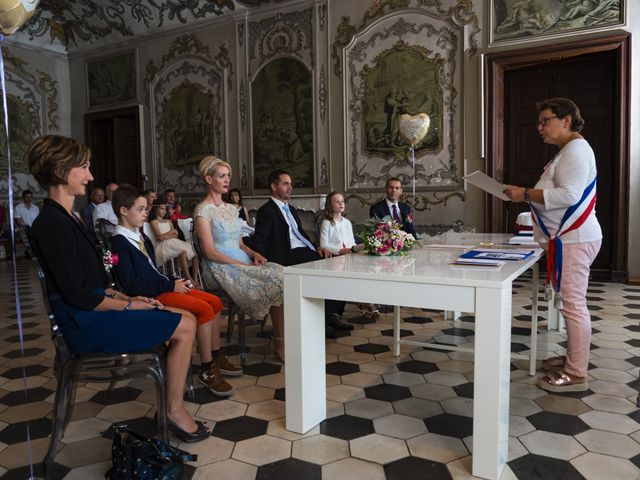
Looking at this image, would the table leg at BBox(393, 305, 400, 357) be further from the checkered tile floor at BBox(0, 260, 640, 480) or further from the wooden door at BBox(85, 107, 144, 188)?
the wooden door at BBox(85, 107, 144, 188)

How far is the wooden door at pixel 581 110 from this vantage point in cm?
731

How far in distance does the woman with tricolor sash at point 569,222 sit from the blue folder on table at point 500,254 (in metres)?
0.21

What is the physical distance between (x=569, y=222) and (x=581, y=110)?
526 cm

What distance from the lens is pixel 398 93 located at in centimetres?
799

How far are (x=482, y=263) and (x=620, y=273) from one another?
5308mm

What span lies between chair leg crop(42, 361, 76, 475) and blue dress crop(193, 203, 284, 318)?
142 cm

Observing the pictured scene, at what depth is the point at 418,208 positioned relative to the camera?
7.99m

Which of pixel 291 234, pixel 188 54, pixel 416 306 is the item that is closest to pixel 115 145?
pixel 188 54

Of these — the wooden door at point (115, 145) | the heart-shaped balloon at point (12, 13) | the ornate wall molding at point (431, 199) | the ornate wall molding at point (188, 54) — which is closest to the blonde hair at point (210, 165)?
the heart-shaped balloon at point (12, 13)

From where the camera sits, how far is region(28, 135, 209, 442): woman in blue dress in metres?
2.21

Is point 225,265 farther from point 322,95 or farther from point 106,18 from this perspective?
point 106,18

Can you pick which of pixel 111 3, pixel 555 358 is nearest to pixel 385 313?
pixel 555 358

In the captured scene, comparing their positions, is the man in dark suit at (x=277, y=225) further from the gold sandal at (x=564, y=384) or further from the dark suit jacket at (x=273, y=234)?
the gold sandal at (x=564, y=384)

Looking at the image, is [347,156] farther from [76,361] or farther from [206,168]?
[76,361]
